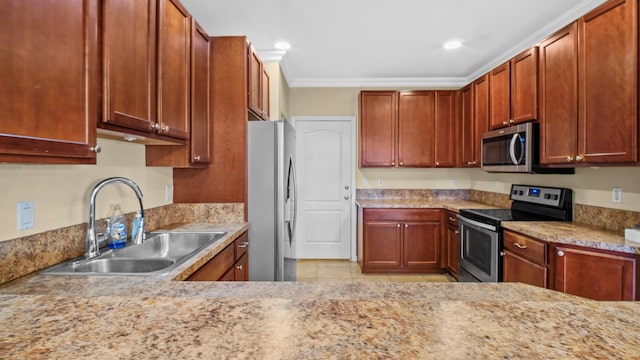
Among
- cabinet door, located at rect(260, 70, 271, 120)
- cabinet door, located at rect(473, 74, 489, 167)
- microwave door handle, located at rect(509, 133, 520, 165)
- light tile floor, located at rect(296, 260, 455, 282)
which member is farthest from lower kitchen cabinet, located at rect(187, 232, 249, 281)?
cabinet door, located at rect(473, 74, 489, 167)

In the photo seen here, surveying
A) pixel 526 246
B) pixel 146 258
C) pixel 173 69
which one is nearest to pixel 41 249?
pixel 146 258

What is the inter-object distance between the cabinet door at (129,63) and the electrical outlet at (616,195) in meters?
3.10

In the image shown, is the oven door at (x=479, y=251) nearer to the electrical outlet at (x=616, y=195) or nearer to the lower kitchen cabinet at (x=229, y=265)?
the electrical outlet at (x=616, y=195)

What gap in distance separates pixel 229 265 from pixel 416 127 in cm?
297

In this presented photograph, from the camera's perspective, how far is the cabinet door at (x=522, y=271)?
7.14 ft

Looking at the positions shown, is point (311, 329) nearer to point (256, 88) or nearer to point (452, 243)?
point (256, 88)

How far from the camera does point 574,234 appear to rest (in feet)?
6.88

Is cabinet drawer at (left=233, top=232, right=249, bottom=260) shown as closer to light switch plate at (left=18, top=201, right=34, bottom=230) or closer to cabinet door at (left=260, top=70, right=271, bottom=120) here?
light switch plate at (left=18, top=201, right=34, bottom=230)

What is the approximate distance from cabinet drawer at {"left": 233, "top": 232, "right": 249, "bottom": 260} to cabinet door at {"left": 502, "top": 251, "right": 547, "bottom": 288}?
205cm

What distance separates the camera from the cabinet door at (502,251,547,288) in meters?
2.17

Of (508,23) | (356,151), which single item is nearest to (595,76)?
(508,23)

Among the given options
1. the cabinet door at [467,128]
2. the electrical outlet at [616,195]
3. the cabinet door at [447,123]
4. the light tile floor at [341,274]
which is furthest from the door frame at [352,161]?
the electrical outlet at [616,195]

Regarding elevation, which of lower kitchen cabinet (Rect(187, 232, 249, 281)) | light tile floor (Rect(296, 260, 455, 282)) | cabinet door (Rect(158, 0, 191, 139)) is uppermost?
cabinet door (Rect(158, 0, 191, 139))

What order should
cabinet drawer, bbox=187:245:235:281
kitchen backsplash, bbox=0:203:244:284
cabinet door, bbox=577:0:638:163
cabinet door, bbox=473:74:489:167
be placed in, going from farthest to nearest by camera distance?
cabinet door, bbox=473:74:489:167 < cabinet door, bbox=577:0:638:163 < cabinet drawer, bbox=187:245:235:281 < kitchen backsplash, bbox=0:203:244:284
